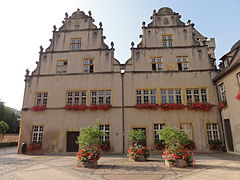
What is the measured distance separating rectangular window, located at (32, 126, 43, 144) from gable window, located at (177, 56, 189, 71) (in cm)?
1433

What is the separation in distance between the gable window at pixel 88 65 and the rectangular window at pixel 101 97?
253cm

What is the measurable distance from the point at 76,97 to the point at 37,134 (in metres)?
4.80

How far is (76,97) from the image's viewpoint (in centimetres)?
1469

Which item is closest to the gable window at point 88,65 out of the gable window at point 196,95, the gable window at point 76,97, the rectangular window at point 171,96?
the gable window at point 76,97

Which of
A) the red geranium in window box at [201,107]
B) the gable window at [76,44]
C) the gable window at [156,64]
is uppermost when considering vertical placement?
the gable window at [76,44]

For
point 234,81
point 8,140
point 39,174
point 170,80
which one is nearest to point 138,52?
point 170,80

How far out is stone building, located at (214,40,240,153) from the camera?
37.2 ft

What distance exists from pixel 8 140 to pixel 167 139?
83.5ft

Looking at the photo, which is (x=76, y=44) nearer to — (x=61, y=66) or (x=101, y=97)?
(x=61, y=66)

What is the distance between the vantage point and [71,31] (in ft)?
54.3

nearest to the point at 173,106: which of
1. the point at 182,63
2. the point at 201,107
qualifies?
the point at 201,107

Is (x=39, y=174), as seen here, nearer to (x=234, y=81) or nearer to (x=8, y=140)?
(x=234, y=81)

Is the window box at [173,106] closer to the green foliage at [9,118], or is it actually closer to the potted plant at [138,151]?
the potted plant at [138,151]

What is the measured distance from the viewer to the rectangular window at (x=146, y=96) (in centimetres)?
1413
